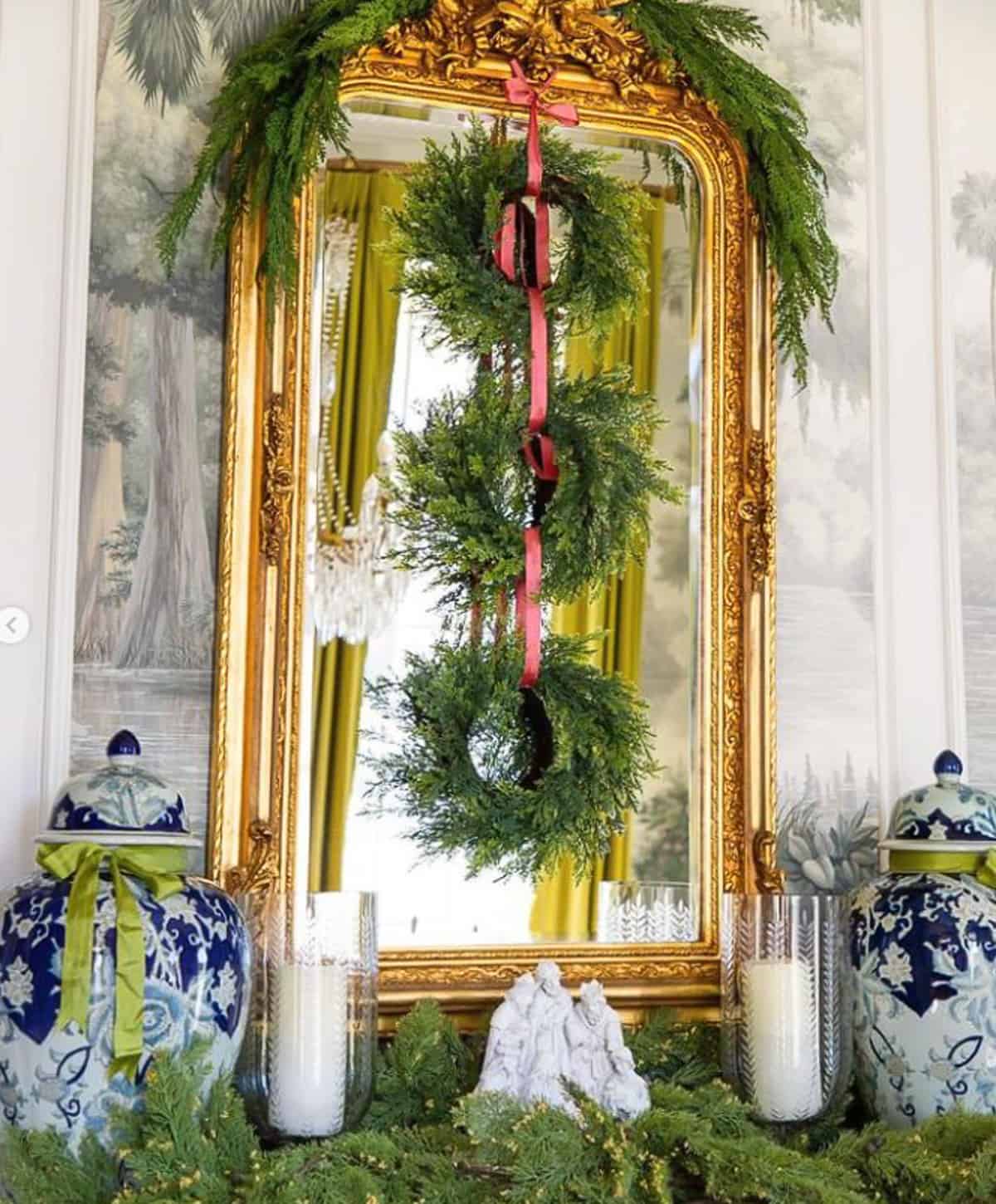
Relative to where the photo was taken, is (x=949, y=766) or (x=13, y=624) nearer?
(x=13, y=624)

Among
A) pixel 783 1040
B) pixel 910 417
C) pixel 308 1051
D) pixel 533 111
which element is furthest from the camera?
pixel 910 417

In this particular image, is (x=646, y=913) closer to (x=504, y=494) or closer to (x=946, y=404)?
(x=504, y=494)

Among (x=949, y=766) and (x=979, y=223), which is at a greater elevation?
(x=979, y=223)

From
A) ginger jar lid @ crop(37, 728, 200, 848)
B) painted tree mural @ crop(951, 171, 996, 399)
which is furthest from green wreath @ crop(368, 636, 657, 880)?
painted tree mural @ crop(951, 171, 996, 399)

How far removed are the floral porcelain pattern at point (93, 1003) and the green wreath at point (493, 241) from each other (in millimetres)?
723

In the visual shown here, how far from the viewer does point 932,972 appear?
5.52ft

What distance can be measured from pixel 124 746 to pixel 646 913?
2.06ft

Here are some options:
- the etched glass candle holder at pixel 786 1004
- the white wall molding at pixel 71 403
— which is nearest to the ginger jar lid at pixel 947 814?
the etched glass candle holder at pixel 786 1004

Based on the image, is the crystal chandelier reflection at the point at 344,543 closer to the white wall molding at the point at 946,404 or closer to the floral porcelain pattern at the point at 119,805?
the floral porcelain pattern at the point at 119,805

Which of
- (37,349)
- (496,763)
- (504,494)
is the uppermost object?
(37,349)

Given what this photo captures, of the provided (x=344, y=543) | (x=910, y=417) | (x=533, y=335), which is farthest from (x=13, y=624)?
(x=910, y=417)

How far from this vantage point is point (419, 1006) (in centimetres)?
169

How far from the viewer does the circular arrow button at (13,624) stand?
1707 millimetres

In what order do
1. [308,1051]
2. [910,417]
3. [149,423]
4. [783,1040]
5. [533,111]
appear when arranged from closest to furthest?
1. [308,1051]
2. [783,1040]
3. [149,423]
4. [533,111]
5. [910,417]
